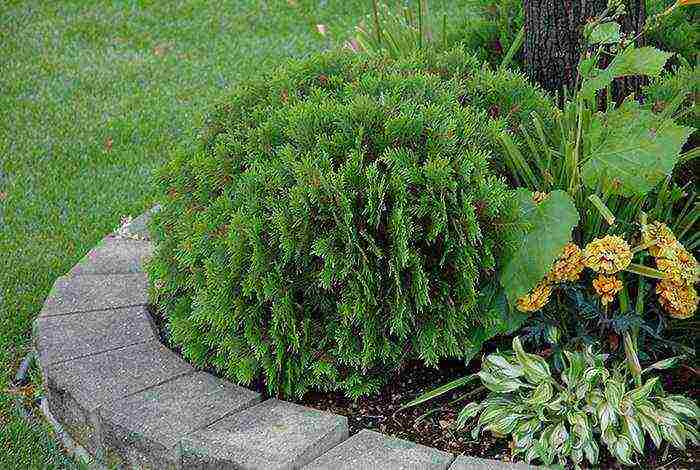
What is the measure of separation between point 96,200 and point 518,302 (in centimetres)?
285

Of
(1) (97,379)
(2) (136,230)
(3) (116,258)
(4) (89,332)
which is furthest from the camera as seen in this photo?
(2) (136,230)

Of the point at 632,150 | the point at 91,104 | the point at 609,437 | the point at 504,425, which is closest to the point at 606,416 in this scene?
the point at 609,437

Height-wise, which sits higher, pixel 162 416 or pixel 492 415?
pixel 162 416

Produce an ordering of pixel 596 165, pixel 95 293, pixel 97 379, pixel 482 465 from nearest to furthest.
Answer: pixel 482 465
pixel 596 165
pixel 97 379
pixel 95 293

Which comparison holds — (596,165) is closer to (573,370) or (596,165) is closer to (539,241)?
(539,241)

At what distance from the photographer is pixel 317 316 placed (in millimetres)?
2963

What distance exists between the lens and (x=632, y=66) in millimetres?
2834

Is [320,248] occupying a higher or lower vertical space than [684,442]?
higher

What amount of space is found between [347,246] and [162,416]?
0.76m

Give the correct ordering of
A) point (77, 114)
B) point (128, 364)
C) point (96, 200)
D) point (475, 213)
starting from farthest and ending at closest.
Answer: point (77, 114) → point (96, 200) → point (128, 364) → point (475, 213)

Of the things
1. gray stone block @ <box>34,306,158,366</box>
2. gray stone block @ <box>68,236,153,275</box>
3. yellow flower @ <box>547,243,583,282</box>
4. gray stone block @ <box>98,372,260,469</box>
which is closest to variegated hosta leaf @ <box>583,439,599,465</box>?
yellow flower @ <box>547,243,583,282</box>

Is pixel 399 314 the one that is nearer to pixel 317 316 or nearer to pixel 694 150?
pixel 317 316

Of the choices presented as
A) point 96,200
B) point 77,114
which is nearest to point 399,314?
point 96,200

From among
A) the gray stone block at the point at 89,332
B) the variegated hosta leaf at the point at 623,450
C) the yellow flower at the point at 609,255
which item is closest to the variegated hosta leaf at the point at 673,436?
the variegated hosta leaf at the point at 623,450
